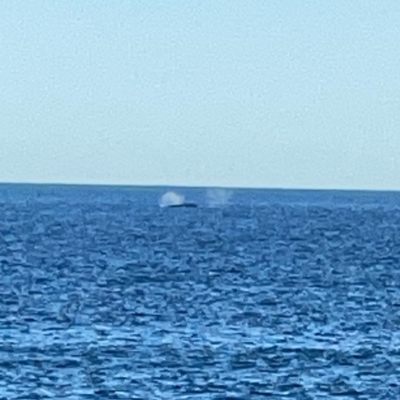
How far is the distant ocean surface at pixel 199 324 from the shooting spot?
42.8m

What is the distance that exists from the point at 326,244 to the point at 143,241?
16.6 m

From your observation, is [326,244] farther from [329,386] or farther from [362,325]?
[329,386]

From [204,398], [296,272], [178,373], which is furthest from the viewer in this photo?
[296,272]

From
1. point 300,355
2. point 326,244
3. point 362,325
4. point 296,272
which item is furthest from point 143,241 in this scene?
point 300,355

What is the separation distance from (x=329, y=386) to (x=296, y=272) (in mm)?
51932

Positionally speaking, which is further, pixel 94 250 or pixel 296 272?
pixel 94 250

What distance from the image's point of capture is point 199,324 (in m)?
58.3

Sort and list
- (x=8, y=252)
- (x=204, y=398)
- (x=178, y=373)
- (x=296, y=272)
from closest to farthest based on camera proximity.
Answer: (x=204, y=398) < (x=178, y=373) < (x=296, y=272) < (x=8, y=252)

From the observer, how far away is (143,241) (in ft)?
458

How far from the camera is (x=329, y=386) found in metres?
42.7

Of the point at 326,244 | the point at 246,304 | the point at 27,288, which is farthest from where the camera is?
the point at 326,244

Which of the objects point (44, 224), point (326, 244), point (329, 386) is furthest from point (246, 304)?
point (44, 224)

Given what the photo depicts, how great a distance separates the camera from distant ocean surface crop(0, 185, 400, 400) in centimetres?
4278

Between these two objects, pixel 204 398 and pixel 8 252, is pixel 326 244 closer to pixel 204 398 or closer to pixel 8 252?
pixel 8 252
